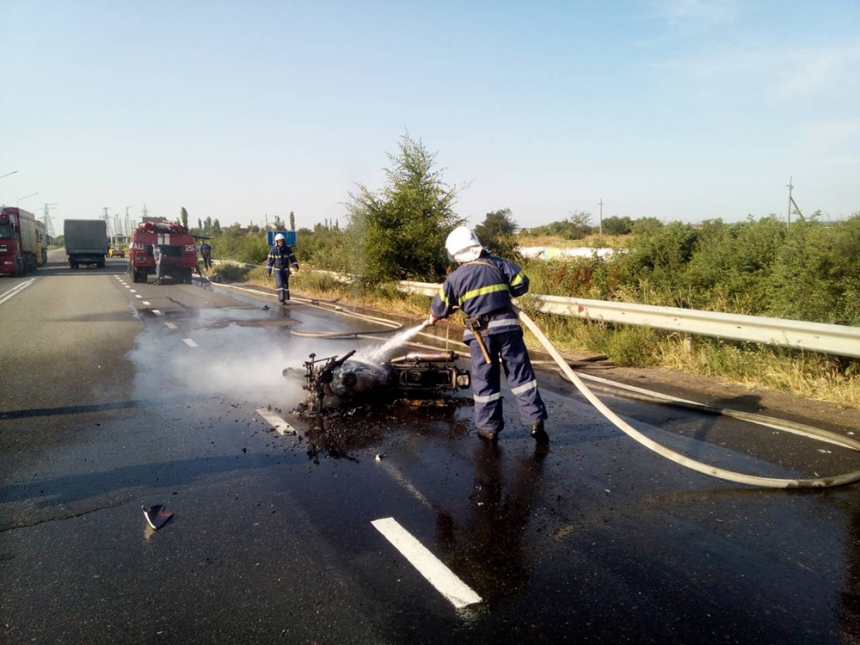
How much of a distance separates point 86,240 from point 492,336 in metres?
46.9

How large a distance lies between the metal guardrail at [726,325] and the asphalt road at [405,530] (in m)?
1.18

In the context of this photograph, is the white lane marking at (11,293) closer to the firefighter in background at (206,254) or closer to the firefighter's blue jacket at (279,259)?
the firefighter's blue jacket at (279,259)

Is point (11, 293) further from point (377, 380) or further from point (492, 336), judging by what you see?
point (492, 336)

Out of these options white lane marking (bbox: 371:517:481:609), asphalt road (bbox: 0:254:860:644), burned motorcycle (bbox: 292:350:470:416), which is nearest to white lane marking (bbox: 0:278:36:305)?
asphalt road (bbox: 0:254:860:644)

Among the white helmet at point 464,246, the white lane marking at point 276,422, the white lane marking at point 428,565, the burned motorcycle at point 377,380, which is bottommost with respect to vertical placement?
the white lane marking at point 276,422

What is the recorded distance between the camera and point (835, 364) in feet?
23.6

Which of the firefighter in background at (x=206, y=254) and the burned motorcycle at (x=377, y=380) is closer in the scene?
the burned motorcycle at (x=377, y=380)

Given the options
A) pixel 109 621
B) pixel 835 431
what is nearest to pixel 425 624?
pixel 109 621

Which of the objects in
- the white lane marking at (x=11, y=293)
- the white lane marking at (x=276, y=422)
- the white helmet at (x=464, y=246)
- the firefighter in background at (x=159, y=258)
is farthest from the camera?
the firefighter in background at (x=159, y=258)

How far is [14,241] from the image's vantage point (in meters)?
34.8

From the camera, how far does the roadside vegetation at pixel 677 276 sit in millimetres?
7777

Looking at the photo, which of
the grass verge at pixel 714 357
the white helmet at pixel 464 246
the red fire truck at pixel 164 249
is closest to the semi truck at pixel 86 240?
the red fire truck at pixel 164 249

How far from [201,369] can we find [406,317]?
6467 millimetres

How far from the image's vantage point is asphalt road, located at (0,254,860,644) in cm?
296
